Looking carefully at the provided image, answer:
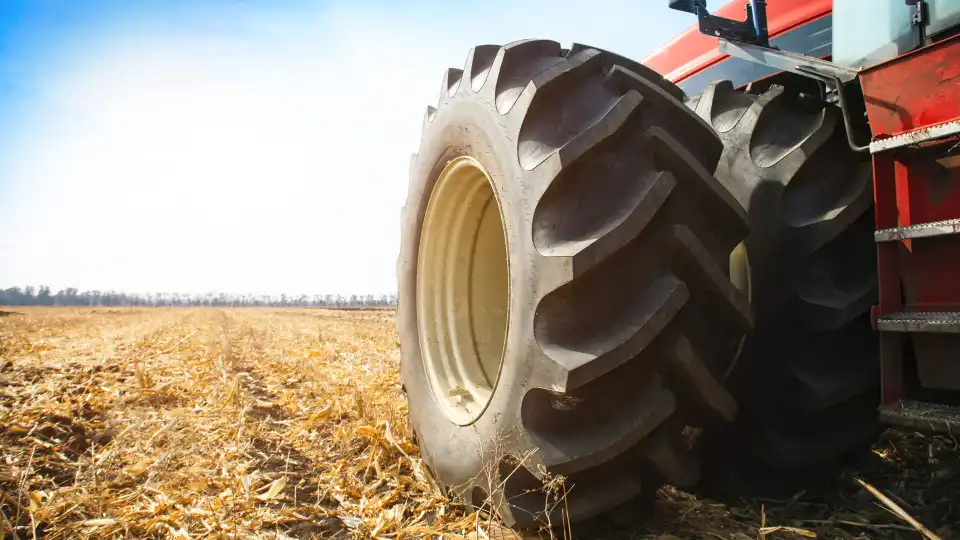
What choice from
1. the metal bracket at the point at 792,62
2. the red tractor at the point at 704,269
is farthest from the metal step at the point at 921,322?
the metal bracket at the point at 792,62

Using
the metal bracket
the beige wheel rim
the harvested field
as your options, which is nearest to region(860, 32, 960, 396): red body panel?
the metal bracket

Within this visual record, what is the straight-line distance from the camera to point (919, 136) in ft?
5.67

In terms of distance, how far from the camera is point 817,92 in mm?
2592

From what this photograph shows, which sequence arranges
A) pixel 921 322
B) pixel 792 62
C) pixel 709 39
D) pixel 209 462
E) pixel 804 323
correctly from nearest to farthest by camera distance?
1. pixel 921 322
2. pixel 804 323
3. pixel 792 62
4. pixel 209 462
5. pixel 709 39

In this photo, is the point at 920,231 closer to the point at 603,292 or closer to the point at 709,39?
the point at 603,292

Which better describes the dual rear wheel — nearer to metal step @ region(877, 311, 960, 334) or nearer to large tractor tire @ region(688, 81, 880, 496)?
large tractor tire @ region(688, 81, 880, 496)

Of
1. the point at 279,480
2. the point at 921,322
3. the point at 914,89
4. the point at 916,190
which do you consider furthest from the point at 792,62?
the point at 279,480

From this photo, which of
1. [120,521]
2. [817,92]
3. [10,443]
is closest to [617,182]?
[817,92]

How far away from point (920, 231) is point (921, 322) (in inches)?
9.9

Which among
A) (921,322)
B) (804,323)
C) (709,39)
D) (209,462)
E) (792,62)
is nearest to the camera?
(921,322)

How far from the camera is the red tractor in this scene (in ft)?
5.68

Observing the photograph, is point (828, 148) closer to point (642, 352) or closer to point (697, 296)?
point (697, 296)

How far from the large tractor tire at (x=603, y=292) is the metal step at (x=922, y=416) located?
16.4 inches

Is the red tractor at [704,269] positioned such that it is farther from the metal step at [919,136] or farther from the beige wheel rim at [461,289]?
the beige wheel rim at [461,289]
